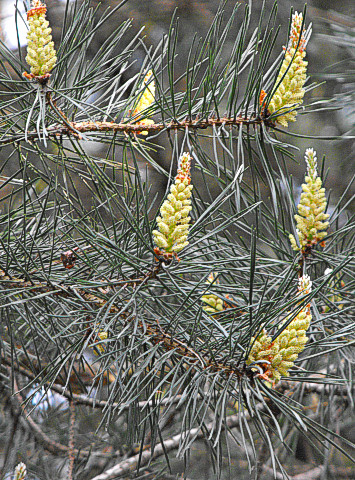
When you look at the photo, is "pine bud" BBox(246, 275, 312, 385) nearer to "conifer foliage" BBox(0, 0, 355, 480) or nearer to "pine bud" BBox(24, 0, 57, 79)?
"conifer foliage" BBox(0, 0, 355, 480)

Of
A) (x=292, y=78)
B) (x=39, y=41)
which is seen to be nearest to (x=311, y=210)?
(x=292, y=78)

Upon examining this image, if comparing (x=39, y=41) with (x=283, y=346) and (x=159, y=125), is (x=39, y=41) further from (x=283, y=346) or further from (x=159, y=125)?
(x=283, y=346)

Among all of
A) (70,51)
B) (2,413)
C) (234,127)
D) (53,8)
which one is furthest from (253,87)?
(53,8)

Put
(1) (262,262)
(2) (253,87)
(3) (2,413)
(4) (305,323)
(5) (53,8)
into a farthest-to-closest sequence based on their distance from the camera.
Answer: (5) (53,8), (3) (2,413), (1) (262,262), (2) (253,87), (4) (305,323)

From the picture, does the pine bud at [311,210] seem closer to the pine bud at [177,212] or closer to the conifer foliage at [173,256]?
the conifer foliage at [173,256]

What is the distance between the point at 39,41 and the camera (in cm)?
46

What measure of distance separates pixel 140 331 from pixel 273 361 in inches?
5.7

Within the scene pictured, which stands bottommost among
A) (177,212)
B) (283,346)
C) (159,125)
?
(283,346)

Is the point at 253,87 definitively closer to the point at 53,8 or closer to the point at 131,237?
the point at 131,237

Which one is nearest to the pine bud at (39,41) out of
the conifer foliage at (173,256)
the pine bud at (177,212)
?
the conifer foliage at (173,256)

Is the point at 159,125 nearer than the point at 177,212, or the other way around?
the point at 177,212

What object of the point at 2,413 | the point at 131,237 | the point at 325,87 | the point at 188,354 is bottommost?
the point at 2,413

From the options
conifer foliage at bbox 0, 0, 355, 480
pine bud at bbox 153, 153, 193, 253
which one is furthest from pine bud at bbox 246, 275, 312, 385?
pine bud at bbox 153, 153, 193, 253

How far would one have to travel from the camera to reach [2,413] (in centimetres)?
107
